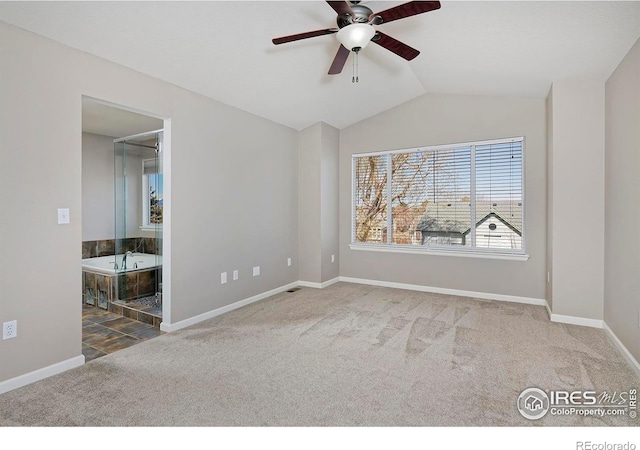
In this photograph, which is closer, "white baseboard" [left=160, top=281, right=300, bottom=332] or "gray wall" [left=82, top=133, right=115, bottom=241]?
"white baseboard" [left=160, top=281, right=300, bottom=332]

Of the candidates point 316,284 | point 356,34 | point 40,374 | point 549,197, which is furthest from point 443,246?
point 40,374

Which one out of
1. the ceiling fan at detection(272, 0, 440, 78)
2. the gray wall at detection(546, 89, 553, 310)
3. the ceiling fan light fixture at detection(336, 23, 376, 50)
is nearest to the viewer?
the ceiling fan at detection(272, 0, 440, 78)

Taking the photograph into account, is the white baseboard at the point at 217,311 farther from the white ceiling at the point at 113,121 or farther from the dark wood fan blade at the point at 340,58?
the dark wood fan blade at the point at 340,58

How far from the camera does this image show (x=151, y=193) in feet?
14.0

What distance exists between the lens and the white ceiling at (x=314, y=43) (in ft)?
7.94

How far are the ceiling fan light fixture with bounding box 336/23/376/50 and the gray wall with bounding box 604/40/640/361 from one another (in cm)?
206

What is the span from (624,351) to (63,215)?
4561mm

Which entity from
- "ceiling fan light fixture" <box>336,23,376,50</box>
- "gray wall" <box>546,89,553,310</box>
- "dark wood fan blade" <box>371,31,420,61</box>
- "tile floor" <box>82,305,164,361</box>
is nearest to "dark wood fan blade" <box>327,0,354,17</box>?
"ceiling fan light fixture" <box>336,23,376,50</box>

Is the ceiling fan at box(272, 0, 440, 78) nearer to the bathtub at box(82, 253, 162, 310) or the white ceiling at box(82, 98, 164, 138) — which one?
the white ceiling at box(82, 98, 164, 138)

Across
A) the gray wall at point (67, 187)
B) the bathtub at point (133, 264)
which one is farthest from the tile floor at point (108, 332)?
the bathtub at point (133, 264)

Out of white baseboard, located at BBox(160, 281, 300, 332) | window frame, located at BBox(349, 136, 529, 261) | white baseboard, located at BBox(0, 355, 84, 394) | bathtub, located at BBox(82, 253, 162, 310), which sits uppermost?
window frame, located at BBox(349, 136, 529, 261)

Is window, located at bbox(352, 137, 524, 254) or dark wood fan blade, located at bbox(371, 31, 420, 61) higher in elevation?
dark wood fan blade, located at bbox(371, 31, 420, 61)

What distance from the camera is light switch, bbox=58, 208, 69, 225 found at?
8.42 feet

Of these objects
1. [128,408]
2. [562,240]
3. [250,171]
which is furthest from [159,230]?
[562,240]
